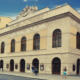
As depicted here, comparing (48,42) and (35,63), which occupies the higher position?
(48,42)

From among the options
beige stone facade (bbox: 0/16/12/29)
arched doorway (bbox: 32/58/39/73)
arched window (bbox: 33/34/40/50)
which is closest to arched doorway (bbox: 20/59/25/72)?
arched doorway (bbox: 32/58/39/73)

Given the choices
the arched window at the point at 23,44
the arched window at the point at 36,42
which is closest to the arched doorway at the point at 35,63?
the arched window at the point at 36,42

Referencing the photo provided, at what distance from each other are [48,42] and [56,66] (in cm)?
499

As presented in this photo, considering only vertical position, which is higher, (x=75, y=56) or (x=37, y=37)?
(x=37, y=37)

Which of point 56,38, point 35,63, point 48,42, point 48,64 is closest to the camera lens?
point 56,38

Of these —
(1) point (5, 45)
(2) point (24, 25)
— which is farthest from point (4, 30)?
(2) point (24, 25)

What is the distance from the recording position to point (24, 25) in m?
42.4

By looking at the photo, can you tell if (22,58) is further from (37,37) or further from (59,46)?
(59,46)

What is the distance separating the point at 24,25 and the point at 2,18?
83.2ft

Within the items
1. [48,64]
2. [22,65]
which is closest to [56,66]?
[48,64]

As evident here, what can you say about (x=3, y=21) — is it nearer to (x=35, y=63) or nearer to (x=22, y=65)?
(x=22, y=65)

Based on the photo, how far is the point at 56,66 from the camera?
3431 centimetres

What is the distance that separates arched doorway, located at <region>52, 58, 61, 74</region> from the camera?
1329 inches

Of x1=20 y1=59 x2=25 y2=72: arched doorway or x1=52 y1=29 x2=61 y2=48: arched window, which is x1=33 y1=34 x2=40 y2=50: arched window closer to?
x1=52 y1=29 x2=61 y2=48: arched window
